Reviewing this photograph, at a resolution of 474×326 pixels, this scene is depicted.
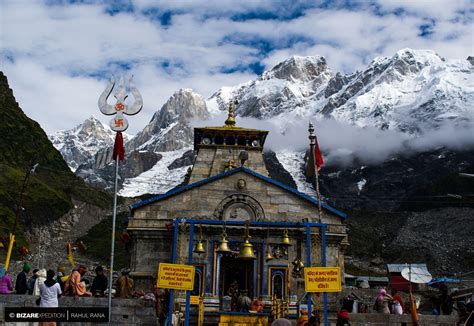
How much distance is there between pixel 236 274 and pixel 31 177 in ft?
339

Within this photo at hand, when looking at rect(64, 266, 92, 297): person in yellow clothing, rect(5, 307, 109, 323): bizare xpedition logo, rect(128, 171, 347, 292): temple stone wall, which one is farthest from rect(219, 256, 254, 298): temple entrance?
rect(5, 307, 109, 323): bizare xpedition logo

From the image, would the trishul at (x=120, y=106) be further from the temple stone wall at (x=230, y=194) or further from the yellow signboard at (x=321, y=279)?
the temple stone wall at (x=230, y=194)

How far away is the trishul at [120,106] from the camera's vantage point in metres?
20.4

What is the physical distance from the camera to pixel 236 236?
1284 inches

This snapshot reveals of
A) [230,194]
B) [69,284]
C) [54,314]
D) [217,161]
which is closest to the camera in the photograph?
[54,314]

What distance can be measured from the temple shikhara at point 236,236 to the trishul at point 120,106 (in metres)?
10.8

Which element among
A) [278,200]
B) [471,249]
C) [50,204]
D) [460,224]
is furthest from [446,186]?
[278,200]

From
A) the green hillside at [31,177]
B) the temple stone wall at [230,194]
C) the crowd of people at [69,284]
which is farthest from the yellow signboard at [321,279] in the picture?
the green hillside at [31,177]

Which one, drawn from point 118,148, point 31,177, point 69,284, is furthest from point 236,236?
point 31,177

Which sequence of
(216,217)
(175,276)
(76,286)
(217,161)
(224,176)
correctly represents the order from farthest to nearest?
(217,161)
(224,176)
(216,217)
(76,286)
(175,276)

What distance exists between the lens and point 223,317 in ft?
80.6

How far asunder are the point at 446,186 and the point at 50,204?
118m

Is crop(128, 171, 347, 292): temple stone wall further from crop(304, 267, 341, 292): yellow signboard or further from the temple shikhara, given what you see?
crop(304, 267, 341, 292): yellow signboard

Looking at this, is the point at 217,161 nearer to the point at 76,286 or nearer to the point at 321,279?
the point at 76,286
